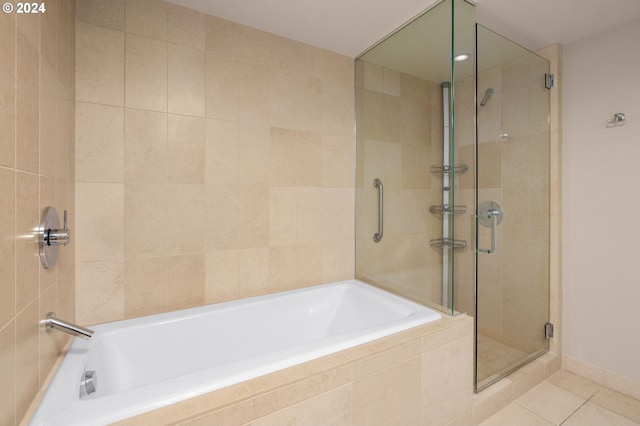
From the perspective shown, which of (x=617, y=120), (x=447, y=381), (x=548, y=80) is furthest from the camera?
(x=548, y=80)

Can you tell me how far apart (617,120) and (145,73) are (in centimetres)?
291

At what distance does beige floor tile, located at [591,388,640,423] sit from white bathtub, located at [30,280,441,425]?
4.32ft

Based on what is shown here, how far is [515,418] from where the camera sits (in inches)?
66.9

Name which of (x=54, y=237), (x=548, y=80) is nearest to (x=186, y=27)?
(x=54, y=237)

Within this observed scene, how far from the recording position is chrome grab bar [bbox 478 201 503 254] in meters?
1.95

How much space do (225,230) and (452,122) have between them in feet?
4.90

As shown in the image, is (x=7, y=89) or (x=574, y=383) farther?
(x=574, y=383)

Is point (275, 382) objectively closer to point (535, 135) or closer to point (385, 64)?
point (385, 64)

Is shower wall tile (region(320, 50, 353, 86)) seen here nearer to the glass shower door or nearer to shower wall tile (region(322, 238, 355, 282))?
the glass shower door

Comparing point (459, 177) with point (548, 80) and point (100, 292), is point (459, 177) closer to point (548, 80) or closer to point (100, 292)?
point (548, 80)

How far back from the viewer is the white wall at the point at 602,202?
1838 mm

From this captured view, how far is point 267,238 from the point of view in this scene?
1958 mm

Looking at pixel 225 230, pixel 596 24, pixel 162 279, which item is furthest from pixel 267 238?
pixel 596 24

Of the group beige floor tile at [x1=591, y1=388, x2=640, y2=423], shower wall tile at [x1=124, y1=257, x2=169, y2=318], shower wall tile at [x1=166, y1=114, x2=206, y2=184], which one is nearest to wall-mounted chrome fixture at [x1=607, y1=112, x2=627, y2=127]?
beige floor tile at [x1=591, y1=388, x2=640, y2=423]
